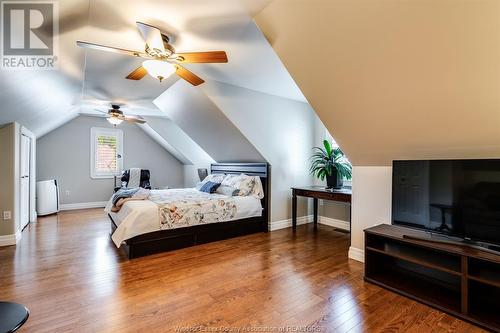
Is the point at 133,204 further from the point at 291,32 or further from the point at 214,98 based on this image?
the point at 291,32

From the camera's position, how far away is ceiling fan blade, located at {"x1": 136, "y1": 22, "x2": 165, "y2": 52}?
1833 mm

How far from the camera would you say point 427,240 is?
85.7 inches

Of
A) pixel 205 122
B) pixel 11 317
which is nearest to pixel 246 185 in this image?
pixel 205 122

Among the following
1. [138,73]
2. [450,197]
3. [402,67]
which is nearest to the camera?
[402,67]

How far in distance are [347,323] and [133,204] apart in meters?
2.81

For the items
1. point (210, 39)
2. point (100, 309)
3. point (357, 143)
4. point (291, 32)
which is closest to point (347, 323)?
point (357, 143)

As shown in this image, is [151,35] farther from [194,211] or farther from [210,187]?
[210,187]

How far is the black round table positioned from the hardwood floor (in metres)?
0.44

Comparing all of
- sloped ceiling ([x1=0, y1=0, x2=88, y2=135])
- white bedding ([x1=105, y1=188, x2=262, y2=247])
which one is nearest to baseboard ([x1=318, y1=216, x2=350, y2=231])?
white bedding ([x1=105, y1=188, x2=262, y2=247])

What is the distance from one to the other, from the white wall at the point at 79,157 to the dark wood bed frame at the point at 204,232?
9.87ft

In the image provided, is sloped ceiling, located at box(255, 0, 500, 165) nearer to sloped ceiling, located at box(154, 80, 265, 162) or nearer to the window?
sloped ceiling, located at box(154, 80, 265, 162)

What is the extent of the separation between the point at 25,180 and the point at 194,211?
3.29 m

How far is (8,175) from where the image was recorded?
3.63 metres

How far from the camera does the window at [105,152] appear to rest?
6.49m
